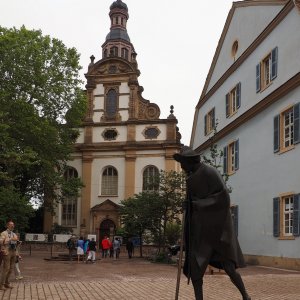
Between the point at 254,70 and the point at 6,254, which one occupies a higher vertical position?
the point at 254,70

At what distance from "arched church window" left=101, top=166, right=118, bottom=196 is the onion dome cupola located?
19.3 m

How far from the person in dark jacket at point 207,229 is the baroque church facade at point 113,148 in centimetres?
3902

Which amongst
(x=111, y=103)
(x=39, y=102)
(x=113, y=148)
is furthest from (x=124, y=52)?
(x=39, y=102)

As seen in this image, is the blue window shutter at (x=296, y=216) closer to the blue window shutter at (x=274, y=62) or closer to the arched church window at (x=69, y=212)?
the blue window shutter at (x=274, y=62)

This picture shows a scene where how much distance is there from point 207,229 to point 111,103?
4303cm

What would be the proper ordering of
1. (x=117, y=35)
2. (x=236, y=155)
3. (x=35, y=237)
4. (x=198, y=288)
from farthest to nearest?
(x=117, y=35) < (x=35, y=237) < (x=236, y=155) < (x=198, y=288)

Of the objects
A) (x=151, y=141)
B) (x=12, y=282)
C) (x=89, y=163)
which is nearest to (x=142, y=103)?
(x=151, y=141)

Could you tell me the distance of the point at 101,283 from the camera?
1323 centimetres

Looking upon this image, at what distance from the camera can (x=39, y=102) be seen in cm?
3428

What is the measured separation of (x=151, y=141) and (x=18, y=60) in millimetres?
17386

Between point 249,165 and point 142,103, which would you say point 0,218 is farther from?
point 142,103

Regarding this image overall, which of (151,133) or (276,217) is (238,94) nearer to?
(276,217)

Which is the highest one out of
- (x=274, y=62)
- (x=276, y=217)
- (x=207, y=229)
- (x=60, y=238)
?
(x=274, y=62)

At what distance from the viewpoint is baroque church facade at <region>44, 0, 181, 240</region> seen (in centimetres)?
4656
